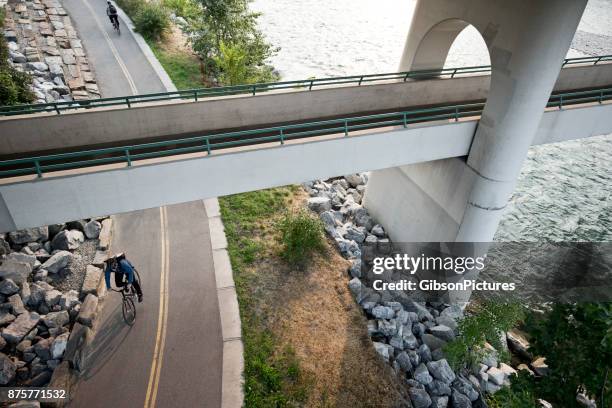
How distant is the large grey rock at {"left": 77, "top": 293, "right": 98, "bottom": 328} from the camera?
11.1 metres

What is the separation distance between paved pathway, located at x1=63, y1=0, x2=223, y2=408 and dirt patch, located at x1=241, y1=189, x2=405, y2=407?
1.71 m

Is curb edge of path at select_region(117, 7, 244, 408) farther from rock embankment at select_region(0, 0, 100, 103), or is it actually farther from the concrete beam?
rock embankment at select_region(0, 0, 100, 103)

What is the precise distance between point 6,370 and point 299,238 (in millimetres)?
8365

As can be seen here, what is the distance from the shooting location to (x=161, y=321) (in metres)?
11.6

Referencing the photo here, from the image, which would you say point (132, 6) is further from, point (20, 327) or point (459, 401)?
point (459, 401)

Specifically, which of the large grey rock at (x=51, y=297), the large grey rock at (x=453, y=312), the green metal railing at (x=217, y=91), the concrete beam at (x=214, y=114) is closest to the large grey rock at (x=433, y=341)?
the large grey rock at (x=453, y=312)

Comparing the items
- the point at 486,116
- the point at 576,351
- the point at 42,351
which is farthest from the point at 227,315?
the point at 486,116

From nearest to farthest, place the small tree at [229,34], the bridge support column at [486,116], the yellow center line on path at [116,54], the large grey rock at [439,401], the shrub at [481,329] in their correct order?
1. the bridge support column at [486,116]
2. the large grey rock at [439,401]
3. the shrub at [481,329]
4. the yellow center line on path at [116,54]
5. the small tree at [229,34]

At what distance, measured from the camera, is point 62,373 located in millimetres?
9883

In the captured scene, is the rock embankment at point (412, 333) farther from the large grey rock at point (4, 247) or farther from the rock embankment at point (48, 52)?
the rock embankment at point (48, 52)

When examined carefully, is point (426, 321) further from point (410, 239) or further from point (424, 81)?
point (424, 81)

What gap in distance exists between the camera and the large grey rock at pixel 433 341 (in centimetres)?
1340

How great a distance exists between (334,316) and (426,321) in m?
3.65

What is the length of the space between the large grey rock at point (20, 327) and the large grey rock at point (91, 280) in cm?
129
